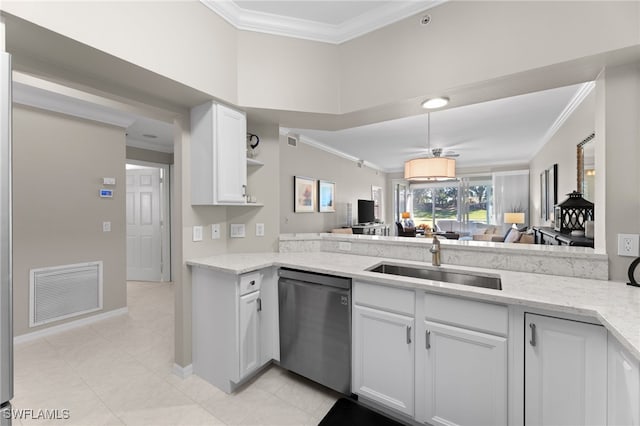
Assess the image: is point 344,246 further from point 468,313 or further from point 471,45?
point 471,45

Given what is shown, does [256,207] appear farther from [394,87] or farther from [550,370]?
[550,370]

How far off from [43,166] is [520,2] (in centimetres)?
450

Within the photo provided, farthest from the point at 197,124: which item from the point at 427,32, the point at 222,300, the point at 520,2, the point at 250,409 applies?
the point at 520,2

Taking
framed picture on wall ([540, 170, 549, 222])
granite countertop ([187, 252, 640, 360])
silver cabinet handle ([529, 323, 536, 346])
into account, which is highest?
framed picture on wall ([540, 170, 549, 222])

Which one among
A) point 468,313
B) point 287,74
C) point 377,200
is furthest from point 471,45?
point 377,200

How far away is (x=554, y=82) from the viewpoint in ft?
5.86

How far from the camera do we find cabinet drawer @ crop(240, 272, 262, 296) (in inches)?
78.1

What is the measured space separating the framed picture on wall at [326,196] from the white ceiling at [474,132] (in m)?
0.85

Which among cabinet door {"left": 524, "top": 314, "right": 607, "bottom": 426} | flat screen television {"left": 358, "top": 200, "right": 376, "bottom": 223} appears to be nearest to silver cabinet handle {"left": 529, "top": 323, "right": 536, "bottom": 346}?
cabinet door {"left": 524, "top": 314, "right": 607, "bottom": 426}

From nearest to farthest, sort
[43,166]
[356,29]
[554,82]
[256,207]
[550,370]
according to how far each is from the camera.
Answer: [550,370] → [554,82] → [356,29] → [256,207] → [43,166]

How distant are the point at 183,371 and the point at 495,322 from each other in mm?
2280

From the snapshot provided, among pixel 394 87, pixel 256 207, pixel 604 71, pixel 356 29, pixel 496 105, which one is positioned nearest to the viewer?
pixel 604 71

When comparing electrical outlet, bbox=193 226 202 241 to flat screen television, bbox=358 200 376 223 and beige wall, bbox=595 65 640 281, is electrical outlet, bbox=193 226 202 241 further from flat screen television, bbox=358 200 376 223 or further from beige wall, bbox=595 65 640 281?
flat screen television, bbox=358 200 376 223

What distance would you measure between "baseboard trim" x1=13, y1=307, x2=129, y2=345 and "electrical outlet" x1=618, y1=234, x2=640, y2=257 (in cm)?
488
